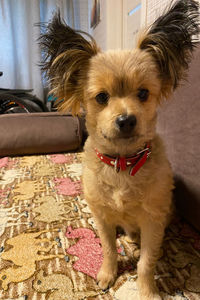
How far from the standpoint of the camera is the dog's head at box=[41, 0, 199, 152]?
81 cm

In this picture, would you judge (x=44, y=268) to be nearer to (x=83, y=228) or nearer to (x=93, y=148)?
(x=83, y=228)

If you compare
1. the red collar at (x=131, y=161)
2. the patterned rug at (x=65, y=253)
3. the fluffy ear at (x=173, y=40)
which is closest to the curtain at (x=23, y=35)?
the patterned rug at (x=65, y=253)

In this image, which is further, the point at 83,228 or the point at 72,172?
the point at 72,172

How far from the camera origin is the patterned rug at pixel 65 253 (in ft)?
2.97

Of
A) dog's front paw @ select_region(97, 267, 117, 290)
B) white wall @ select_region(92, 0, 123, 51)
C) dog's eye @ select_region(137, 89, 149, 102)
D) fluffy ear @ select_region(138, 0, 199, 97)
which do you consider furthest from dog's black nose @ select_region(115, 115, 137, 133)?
white wall @ select_region(92, 0, 123, 51)

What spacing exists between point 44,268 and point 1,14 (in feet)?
15.5

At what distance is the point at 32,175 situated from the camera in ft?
6.35

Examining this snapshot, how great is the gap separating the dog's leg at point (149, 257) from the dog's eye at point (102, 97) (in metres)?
0.46

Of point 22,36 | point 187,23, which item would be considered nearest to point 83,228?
point 187,23

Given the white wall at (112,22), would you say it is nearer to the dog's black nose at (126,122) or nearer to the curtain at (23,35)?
the curtain at (23,35)

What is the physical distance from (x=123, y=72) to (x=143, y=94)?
0.11m

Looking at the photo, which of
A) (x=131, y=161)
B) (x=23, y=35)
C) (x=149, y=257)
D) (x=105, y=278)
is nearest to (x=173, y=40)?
(x=131, y=161)

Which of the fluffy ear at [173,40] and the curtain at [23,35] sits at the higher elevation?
the curtain at [23,35]

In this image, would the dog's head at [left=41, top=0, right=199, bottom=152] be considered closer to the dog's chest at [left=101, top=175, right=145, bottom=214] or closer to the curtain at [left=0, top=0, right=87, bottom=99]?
the dog's chest at [left=101, top=175, right=145, bottom=214]
